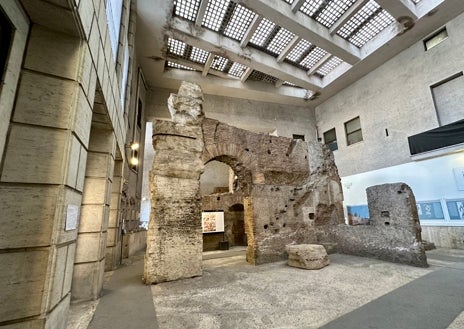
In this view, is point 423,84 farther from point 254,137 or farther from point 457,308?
point 457,308

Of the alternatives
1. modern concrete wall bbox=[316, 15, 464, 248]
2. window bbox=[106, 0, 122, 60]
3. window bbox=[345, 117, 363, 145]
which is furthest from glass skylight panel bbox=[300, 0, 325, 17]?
window bbox=[106, 0, 122, 60]

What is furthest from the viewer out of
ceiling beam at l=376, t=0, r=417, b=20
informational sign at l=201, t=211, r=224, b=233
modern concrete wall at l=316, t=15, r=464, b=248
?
informational sign at l=201, t=211, r=224, b=233

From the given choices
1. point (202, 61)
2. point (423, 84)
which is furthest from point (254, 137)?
point (423, 84)

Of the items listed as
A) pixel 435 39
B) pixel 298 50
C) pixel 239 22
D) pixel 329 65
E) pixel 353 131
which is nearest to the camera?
pixel 435 39

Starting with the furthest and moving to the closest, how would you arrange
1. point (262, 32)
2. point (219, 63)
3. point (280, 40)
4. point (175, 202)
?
point (219, 63), point (280, 40), point (262, 32), point (175, 202)

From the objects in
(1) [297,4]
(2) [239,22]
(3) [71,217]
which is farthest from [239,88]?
(3) [71,217]

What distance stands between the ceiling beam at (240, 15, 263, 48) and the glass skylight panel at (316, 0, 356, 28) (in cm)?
251

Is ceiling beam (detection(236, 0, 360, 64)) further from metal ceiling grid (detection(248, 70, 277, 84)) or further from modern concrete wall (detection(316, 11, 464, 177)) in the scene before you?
metal ceiling grid (detection(248, 70, 277, 84))

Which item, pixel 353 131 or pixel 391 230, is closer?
pixel 391 230

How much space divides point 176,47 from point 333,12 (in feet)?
22.3

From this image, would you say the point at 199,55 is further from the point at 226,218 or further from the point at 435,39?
the point at 435,39

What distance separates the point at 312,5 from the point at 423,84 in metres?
5.56

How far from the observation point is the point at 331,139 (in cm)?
1316

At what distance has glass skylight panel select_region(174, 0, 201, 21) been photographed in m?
7.87
